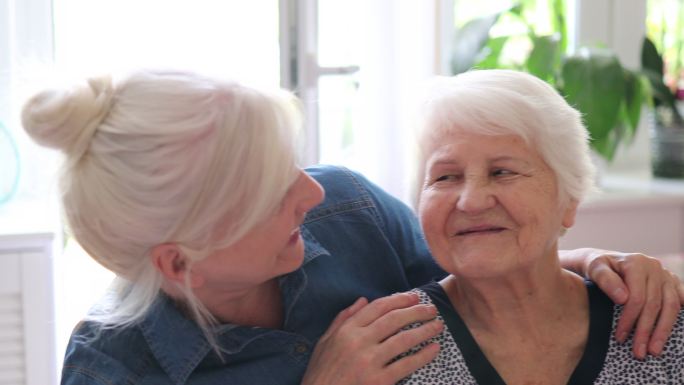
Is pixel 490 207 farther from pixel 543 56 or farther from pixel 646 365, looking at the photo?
pixel 543 56

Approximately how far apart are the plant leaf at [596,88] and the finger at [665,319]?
1475mm

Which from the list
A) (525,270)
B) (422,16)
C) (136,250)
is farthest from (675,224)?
(136,250)

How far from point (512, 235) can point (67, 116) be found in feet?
2.35

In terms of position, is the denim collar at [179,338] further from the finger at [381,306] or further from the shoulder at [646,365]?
the shoulder at [646,365]

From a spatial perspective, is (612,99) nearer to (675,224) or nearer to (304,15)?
(675,224)

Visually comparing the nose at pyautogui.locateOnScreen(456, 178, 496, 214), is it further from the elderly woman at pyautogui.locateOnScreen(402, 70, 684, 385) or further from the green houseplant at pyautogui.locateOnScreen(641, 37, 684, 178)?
the green houseplant at pyautogui.locateOnScreen(641, 37, 684, 178)

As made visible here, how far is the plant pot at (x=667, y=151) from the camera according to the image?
3355 millimetres

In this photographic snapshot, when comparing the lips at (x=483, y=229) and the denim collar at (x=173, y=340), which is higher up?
the lips at (x=483, y=229)

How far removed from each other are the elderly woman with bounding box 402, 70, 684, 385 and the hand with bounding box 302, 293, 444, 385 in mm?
38

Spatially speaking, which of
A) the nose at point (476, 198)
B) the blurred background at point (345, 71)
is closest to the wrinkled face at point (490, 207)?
the nose at point (476, 198)

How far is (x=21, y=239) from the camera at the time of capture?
240cm

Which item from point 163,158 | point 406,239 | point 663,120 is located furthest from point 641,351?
point 663,120

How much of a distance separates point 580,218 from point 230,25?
1.29 meters

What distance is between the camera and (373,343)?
61.6 inches
